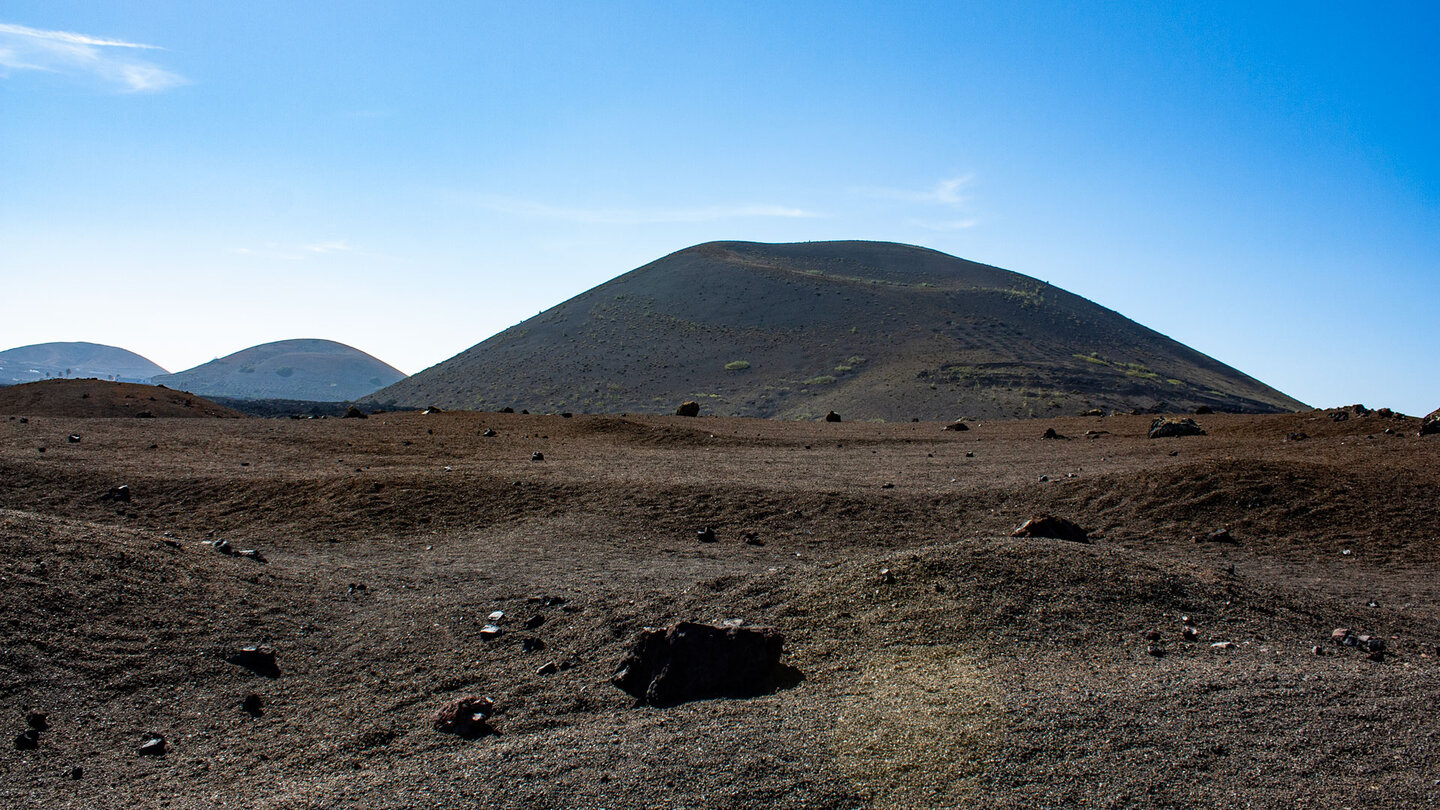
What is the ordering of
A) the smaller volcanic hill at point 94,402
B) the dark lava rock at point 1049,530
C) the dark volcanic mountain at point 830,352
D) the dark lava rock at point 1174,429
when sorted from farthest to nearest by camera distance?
the dark volcanic mountain at point 830,352 < the smaller volcanic hill at point 94,402 < the dark lava rock at point 1174,429 < the dark lava rock at point 1049,530

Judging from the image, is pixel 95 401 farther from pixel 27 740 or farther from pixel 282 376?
pixel 282 376

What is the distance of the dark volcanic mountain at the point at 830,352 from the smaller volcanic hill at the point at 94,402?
87.6ft

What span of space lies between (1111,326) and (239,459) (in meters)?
71.5

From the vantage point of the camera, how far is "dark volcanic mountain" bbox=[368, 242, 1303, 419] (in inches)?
1977

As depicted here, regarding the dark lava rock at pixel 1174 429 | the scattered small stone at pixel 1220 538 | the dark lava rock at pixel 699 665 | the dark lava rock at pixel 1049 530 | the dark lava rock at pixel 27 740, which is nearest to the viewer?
the dark lava rock at pixel 27 740

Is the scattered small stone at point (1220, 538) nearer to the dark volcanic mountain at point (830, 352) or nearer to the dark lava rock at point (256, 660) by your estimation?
the dark lava rock at point (256, 660)

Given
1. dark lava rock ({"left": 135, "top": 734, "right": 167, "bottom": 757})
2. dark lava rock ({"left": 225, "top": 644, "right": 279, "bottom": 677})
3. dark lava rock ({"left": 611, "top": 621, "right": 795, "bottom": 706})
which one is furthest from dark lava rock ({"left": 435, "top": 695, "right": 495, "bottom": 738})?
dark lava rock ({"left": 225, "top": 644, "right": 279, "bottom": 677})

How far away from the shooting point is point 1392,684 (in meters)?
4.85

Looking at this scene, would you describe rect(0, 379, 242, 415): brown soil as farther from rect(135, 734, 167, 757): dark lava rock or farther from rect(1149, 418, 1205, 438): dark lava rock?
rect(1149, 418, 1205, 438): dark lava rock

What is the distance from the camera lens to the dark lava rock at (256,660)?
603cm

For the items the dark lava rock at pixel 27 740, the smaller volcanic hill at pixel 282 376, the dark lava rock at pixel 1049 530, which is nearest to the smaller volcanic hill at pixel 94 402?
the dark lava rock at pixel 27 740

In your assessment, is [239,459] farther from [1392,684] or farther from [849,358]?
[849,358]

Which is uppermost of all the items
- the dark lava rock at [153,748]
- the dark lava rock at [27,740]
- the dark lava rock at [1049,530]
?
the dark lava rock at [1049,530]

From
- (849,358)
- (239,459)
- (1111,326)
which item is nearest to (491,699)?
(239,459)
